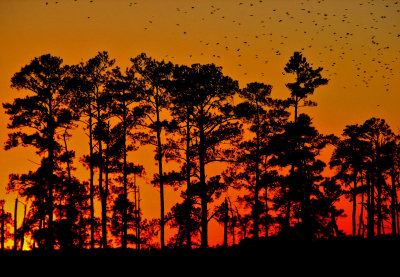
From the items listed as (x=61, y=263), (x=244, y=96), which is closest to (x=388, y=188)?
(x=244, y=96)

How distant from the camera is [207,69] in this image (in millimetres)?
29234

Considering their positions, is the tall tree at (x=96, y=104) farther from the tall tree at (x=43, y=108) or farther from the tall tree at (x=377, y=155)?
the tall tree at (x=377, y=155)

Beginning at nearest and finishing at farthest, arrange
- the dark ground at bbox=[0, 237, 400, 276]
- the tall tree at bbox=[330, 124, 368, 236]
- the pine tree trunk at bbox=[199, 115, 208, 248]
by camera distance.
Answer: the dark ground at bbox=[0, 237, 400, 276], the pine tree trunk at bbox=[199, 115, 208, 248], the tall tree at bbox=[330, 124, 368, 236]

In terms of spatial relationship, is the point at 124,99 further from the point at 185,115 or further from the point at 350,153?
the point at 350,153

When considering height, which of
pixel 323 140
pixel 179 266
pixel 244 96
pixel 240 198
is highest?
pixel 244 96

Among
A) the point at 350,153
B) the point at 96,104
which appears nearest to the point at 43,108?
the point at 96,104

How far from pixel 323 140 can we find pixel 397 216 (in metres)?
16.9

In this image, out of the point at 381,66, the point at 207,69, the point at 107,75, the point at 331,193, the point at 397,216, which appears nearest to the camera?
→ the point at 381,66

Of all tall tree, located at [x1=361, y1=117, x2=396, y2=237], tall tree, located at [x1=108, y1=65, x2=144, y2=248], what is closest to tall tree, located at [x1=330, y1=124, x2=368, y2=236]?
tall tree, located at [x1=361, y1=117, x2=396, y2=237]

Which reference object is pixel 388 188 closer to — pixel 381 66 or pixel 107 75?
pixel 381 66

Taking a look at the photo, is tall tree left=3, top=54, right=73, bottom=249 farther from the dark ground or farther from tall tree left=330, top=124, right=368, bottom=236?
tall tree left=330, top=124, right=368, bottom=236

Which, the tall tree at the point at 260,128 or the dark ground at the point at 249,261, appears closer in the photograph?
the dark ground at the point at 249,261

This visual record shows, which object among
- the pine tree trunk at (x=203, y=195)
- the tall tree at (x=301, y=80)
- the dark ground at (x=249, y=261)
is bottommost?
the dark ground at (x=249, y=261)

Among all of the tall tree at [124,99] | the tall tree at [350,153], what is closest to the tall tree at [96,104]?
the tall tree at [124,99]
